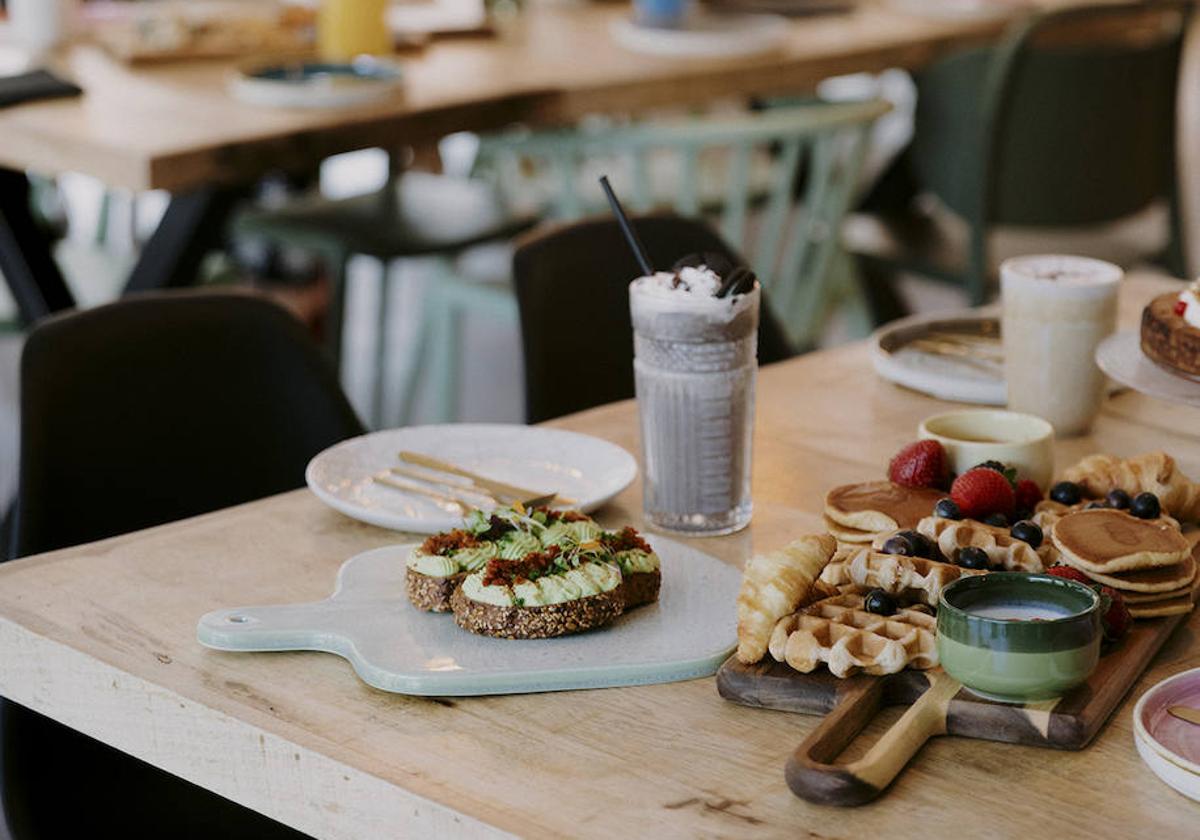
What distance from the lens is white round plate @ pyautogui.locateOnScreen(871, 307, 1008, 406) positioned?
1.59 m

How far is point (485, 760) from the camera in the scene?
936 mm

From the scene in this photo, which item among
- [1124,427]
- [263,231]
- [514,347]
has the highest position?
[1124,427]

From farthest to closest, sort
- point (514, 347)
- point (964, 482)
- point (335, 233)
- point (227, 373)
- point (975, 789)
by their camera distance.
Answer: point (514, 347) < point (335, 233) < point (227, 373) < point (964, 482) < point (975, 789)

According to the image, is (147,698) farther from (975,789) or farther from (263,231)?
(263,231)

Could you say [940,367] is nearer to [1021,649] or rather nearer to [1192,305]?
[1192,305]

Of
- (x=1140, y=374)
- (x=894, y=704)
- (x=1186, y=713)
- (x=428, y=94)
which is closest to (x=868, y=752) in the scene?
(x=894, y=704)

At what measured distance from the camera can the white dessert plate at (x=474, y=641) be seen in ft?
3.32

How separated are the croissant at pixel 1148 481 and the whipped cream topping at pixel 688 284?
29 cm

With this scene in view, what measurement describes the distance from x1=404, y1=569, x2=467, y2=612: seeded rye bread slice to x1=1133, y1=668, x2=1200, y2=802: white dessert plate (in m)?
0.39

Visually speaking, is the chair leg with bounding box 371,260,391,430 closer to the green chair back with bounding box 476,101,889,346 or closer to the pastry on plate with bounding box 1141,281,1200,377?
the green chair back with bounding box 476,101,889,346

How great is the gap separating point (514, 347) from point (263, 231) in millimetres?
1350

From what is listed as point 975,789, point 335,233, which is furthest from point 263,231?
point 975,789

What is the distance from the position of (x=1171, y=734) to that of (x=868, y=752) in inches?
6.2

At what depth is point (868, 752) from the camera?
93 centimetres
